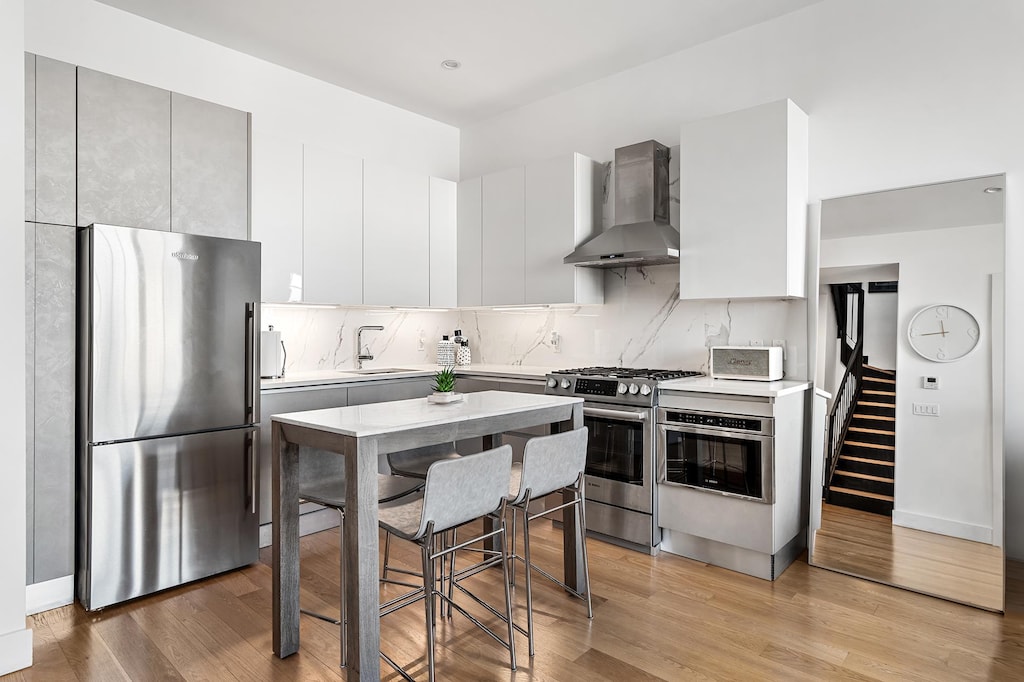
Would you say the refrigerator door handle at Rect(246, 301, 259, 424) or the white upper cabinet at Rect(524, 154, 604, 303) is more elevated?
the white upper cabinet at Rect(524, 154, 604, 303)

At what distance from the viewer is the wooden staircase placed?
3012 mm

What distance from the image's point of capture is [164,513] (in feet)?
9.60

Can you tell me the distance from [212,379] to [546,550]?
2025mm

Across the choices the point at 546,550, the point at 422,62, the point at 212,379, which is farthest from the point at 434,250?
the point at 546,550

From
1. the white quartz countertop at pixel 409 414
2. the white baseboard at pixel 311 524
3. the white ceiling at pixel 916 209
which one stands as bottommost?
the white baseboard at pixel 311 524

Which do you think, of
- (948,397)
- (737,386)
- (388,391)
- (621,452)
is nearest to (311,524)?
(388,391)

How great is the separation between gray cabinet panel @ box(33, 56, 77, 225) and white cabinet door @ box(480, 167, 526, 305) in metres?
2.62

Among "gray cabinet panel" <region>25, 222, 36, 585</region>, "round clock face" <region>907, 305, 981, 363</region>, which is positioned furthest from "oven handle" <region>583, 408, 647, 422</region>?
"gray cabinet panel" <region>25, 222, 36, 585</region>

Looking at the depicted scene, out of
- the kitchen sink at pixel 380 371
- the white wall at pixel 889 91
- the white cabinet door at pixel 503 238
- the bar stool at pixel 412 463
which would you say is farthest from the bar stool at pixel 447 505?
the white wall at pixel 889 91

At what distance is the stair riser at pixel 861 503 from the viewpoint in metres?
3.04

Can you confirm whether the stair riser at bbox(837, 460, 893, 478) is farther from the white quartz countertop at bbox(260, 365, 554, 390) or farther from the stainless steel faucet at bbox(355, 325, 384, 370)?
the stainless steel faucet at bbox(355, 325, 384, 370)

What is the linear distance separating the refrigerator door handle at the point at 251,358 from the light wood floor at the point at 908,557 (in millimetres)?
3102

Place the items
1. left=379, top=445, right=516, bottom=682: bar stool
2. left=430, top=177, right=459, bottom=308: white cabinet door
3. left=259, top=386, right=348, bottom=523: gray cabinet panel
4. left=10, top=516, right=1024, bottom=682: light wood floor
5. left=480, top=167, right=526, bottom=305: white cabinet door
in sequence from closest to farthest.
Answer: left=379, top=445, right=516, bottom=682: bar stool
left=10, top=516, right=1024, bottom=682: light wood floor
left=259, top=386, right=348, bottom=523: gray cabinet panel
left=480, top=167, right=526, bottom=305: white cabinet door
left=430, top=177, right=459, bottom=308: white cabinet door

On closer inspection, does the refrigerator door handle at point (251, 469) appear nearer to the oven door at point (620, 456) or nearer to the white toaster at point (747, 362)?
the oven door at point (620, 456)
